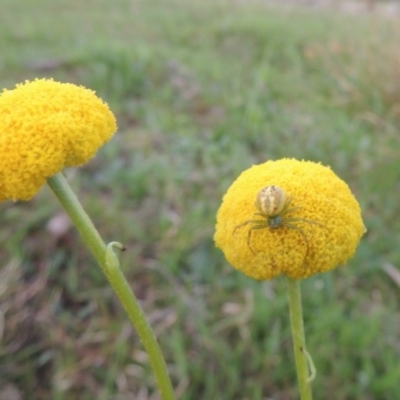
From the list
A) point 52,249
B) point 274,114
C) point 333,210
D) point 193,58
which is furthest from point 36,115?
point 193,58

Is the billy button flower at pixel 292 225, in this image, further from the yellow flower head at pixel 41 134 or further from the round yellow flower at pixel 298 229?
the yellow flower head at pixel 41 134

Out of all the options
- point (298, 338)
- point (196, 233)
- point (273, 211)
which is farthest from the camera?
point (196, 233)

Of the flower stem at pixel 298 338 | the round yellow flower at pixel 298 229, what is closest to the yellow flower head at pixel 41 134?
the round yellow flower at pixel 298 229

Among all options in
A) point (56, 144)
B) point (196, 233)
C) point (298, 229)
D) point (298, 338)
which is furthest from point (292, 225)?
point (196, 233)

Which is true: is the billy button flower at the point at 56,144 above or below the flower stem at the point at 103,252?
above

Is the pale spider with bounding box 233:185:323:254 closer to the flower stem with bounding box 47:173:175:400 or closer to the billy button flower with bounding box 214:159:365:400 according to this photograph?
the billy button flower with bounding box 214:159:365:400

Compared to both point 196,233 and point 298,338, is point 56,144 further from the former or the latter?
point 196,233
